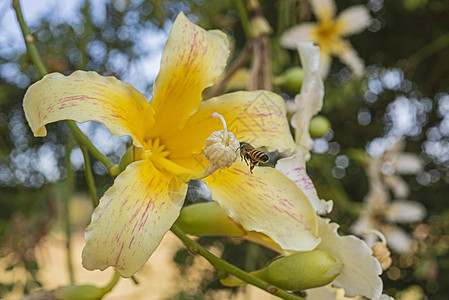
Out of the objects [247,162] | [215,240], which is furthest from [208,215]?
[215,240]

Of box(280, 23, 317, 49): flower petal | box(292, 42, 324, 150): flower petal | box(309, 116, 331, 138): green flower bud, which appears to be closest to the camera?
box(292, 42, 324, 150): flower petal

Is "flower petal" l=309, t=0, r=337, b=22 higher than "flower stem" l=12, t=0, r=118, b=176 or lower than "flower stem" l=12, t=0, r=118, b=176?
lower

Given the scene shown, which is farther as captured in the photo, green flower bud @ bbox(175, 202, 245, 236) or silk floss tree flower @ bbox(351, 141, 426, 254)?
silk floss tree flower @ bbox(351, 141, 426, 254)

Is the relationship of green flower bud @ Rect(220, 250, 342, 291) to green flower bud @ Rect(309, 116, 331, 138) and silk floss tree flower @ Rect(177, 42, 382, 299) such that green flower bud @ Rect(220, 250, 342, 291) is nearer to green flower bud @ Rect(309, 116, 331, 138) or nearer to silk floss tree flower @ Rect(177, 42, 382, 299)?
silk floss tree flower @ Rect(177, 42, 382, 299)

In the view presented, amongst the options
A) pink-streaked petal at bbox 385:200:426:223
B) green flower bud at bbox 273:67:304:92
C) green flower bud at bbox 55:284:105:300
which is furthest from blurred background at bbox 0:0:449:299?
green flower bud at bbox 55:284:105:300

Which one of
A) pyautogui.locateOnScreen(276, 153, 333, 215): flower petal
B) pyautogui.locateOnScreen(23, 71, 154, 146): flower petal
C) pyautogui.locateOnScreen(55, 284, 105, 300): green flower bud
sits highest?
pyautogui.locateOnScreen(23, 71, 154, 146): flower petal

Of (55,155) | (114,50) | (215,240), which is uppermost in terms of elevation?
(114,50)

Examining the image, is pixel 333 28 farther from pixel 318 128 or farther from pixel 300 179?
pixel 300 179

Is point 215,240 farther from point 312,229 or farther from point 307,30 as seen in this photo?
point 312,229
